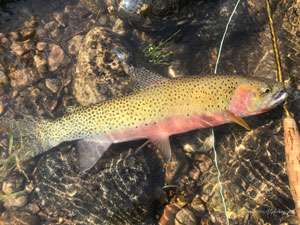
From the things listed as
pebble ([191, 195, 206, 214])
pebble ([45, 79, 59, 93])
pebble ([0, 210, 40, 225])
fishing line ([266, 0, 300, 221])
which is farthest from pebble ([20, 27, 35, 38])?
fishing line ([266, 0, 300, 221])

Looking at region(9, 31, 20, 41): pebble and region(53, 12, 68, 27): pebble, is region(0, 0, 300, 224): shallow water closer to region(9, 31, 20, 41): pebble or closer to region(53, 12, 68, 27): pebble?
region(9, 31, 20, 41): pebble

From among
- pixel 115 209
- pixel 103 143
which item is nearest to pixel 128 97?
pixel 103 143

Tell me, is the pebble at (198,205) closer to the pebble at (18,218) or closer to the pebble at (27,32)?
the pebble at (18,218)

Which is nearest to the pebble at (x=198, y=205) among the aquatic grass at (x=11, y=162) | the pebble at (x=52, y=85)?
the aquatic grass at (x=11, y=162)

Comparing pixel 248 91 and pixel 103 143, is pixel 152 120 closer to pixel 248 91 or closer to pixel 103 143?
pixel 103 143

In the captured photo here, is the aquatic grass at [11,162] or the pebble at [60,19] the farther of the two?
the pebble at [60,19]

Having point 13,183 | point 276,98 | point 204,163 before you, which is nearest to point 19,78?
point 13,183
